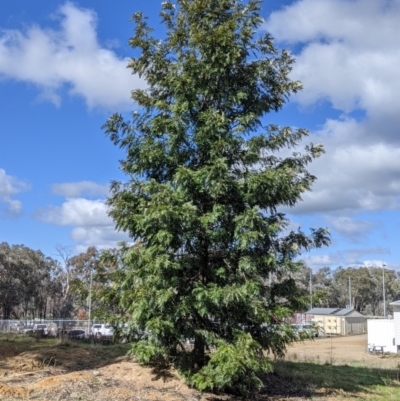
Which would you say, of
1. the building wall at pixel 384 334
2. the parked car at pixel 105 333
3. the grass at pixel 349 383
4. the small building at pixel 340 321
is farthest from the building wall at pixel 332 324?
the grass at pixel 349 383

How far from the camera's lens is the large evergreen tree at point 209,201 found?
929 centimetres

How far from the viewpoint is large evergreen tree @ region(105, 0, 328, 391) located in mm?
9289

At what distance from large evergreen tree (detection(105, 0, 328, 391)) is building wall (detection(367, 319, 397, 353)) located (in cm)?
2094

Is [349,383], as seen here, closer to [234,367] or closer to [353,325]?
[234,367]

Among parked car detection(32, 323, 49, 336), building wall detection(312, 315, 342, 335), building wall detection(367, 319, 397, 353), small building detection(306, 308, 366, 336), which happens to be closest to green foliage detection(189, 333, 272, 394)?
parked car detection(32, 323, 49, 336)

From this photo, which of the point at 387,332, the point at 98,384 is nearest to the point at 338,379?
the point at 98,384

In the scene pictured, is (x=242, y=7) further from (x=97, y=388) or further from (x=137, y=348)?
(x=97, y=388)

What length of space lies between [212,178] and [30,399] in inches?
204

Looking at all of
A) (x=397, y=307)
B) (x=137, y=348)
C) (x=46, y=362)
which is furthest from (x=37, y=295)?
(x=137, y=348)

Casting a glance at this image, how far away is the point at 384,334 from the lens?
2905 centimetres

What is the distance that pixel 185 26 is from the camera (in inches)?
448

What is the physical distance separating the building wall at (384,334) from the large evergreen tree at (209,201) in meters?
20.9

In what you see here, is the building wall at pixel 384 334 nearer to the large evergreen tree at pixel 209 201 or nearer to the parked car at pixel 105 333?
the parked car at pixel 105 333

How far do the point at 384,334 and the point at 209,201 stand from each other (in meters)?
23.0
